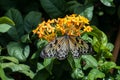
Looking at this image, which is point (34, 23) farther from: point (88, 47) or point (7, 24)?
point (88, 47)

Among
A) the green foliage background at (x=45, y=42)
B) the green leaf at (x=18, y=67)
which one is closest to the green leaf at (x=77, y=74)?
the green foliage background at (x=45, y=42)

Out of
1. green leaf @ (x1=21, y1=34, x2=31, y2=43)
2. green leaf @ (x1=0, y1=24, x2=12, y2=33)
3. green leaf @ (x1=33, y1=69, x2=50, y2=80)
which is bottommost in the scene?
green leaf @ (x1=33, y1=69, x2=50, y2=80)

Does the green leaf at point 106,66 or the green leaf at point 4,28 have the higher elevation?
the green leaf at point 4,28

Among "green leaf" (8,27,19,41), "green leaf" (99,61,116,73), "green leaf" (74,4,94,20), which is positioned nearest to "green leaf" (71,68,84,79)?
"green leaf" (99,61,116,73)

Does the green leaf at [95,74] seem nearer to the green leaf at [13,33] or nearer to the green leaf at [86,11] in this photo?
the green leaf at [86,11]

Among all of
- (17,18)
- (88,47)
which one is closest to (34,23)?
(17,18)

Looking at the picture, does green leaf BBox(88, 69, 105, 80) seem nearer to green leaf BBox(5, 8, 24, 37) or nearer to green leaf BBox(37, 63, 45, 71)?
green leaf BBox(37, 63, 45, 71)
